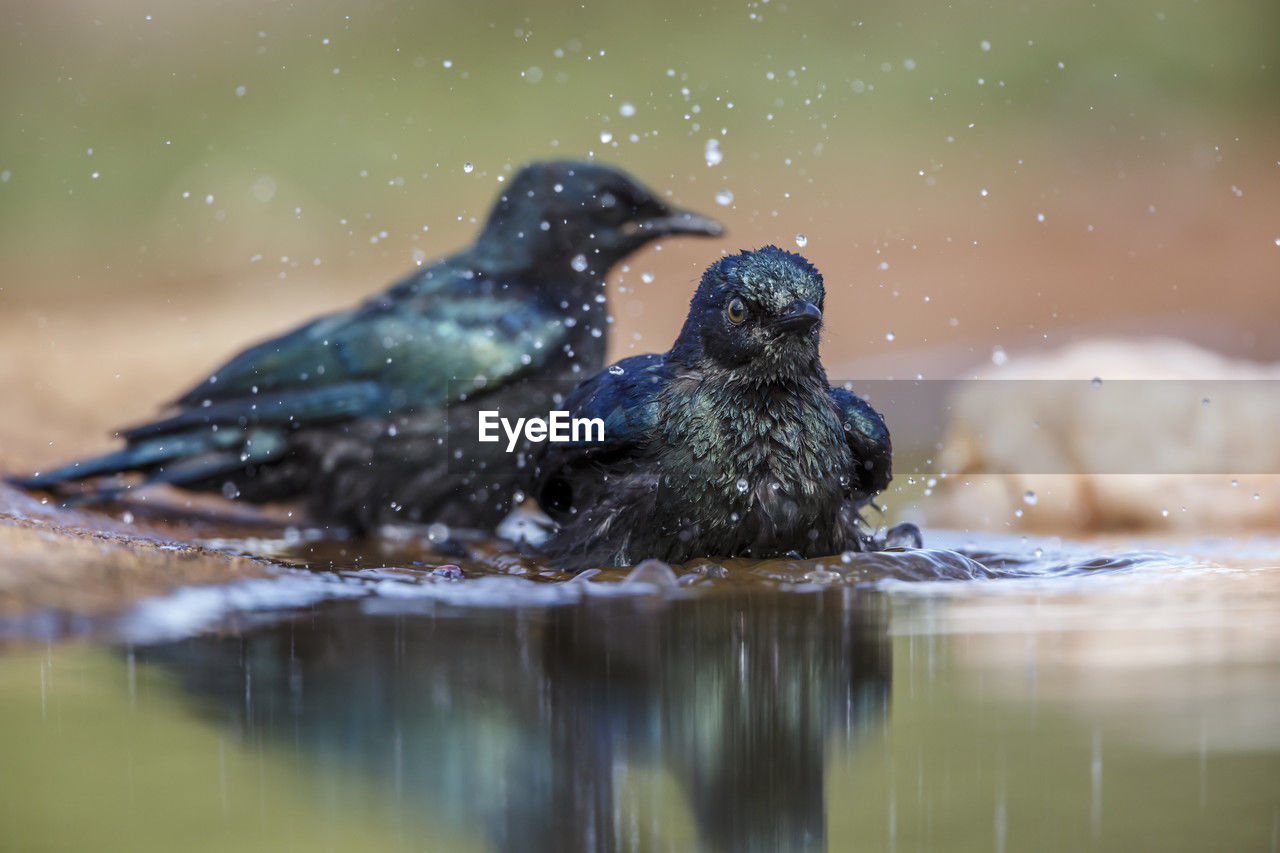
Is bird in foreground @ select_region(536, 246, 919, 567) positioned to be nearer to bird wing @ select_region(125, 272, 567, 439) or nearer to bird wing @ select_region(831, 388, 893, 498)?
bird wing @ select_region(831, 388, 893, 498)

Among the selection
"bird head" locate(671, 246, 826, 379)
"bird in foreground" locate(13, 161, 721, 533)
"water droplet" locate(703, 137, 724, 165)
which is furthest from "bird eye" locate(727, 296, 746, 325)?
"water droplet" locate(703, 137, 724, 165)

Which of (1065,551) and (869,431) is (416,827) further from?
(1065,551)

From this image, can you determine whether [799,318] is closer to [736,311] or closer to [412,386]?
[736,311]

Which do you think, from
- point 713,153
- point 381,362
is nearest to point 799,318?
point 381,362

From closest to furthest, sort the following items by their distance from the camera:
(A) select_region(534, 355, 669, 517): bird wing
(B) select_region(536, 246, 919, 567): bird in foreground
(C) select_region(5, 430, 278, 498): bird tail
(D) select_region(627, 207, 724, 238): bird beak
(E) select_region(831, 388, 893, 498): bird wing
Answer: (B) select_region(536, 246, 919, 567): bird in foreground < (A) select_region(534, 355, 669, 517): bird wing < (E) select_region(831, 388, 893, 498): bird wing < (C) select_region(5, 430, 278, 498): bird tail < (D) select_region(627, 207, 724, 238): bird beak

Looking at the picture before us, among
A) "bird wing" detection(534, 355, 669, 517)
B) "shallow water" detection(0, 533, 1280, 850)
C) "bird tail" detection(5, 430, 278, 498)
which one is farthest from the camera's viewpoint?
"bird tail" detection(5, 430, 278, 498)

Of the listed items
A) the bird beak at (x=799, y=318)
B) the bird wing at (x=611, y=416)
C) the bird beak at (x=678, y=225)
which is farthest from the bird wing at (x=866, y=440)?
the bird beak at (x=678, y=225)
